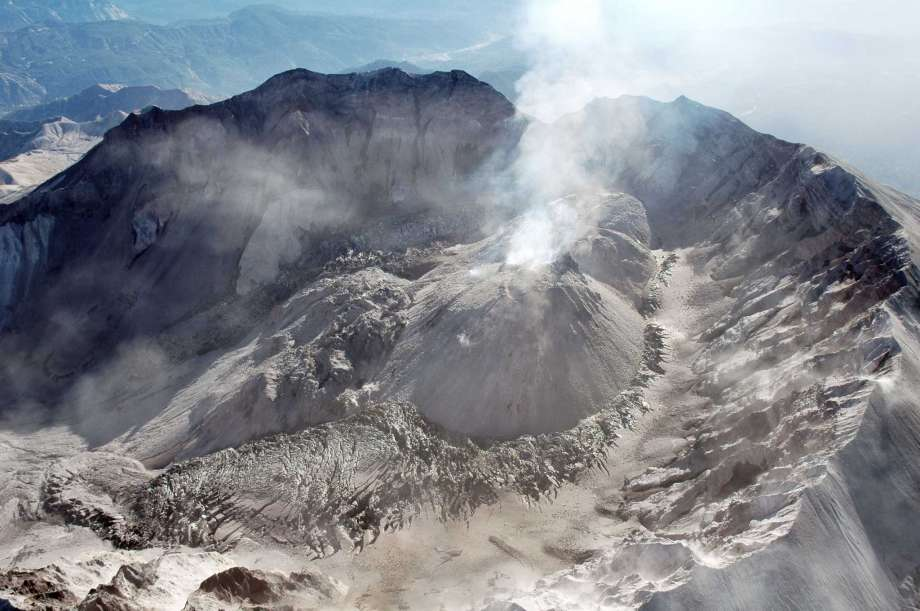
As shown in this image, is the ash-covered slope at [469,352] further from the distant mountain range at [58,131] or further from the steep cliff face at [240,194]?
the distant mountain range at [58,131]

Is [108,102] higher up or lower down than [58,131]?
higher up

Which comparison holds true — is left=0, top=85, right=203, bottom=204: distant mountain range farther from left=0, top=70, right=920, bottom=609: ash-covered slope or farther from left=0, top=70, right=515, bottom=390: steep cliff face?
left=0, top=70, right=920, bottom=609: ash-covered slope

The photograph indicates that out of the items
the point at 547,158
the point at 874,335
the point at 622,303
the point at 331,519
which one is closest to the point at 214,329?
the point at 331,519

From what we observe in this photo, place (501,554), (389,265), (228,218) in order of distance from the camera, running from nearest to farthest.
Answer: (501,554) → (389,265) → (228,218)

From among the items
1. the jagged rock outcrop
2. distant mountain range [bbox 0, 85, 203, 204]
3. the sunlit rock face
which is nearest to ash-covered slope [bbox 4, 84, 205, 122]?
distant mountain range [bbox 0, 85, 203, 204]

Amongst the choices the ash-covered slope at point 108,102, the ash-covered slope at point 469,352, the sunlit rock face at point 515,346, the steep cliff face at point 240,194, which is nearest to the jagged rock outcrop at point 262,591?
the ash-covered slope at point 469,352

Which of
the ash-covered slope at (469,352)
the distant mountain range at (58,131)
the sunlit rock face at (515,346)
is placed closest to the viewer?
the ash-covered slope at (469,352)

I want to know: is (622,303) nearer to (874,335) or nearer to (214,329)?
(874,335)

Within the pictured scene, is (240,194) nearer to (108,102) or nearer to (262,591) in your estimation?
(262,591)

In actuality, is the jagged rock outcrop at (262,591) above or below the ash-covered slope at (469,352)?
below

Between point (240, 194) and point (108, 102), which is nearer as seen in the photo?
point (240, 194)

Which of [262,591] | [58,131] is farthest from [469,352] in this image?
[58,131]
